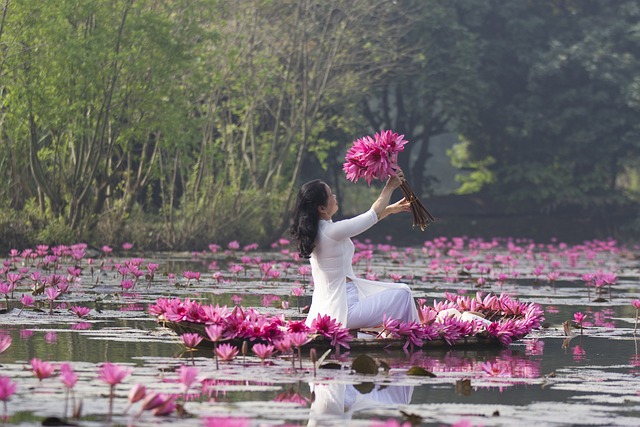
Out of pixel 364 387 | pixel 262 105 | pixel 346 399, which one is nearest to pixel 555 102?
pixel 262 105

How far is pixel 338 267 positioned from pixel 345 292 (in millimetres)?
201

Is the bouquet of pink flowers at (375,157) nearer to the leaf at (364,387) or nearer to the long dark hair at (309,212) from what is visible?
the long dark hair at (309,212)

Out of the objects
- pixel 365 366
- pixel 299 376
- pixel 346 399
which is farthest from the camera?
pixel 365 366

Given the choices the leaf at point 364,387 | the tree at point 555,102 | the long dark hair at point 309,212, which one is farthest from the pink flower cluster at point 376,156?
the tree at point 555,102

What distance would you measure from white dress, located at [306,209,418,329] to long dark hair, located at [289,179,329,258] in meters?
0.08

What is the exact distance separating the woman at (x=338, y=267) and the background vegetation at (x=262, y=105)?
12439mm

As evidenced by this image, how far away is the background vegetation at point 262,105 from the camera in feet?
80.1

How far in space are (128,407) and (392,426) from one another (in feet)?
6.91

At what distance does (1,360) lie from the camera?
29.8 ft

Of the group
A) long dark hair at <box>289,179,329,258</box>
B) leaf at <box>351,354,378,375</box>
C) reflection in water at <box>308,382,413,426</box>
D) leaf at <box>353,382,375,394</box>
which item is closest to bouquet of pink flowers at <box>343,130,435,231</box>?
long dark hair at <box>289,179,329,258</box>

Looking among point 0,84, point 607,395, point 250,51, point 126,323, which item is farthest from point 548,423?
point 250,51

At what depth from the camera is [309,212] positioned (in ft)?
35.2

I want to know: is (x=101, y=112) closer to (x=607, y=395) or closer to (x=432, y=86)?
(x=607, y=395)

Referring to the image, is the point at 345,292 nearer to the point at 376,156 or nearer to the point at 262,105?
the point at 376,156
